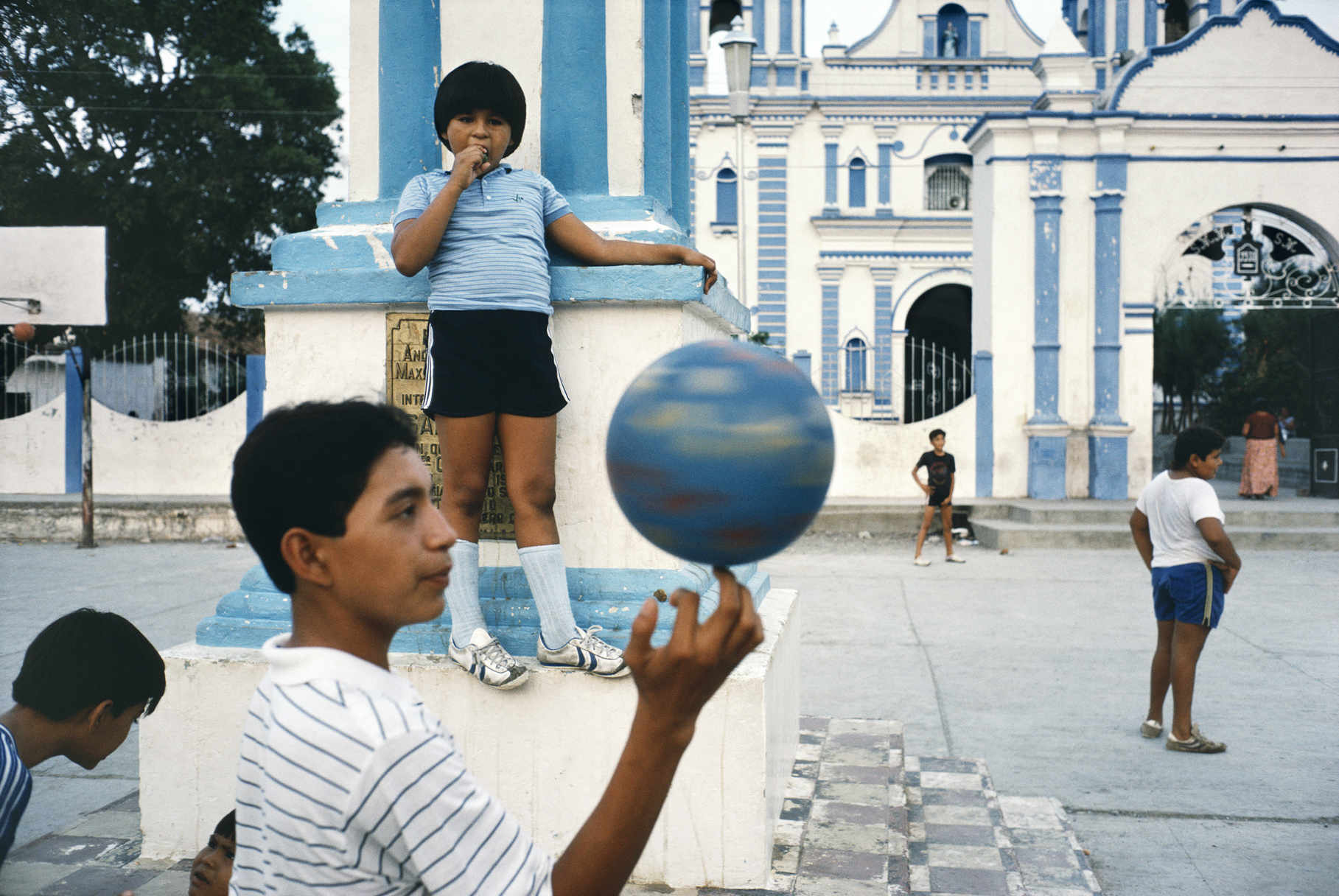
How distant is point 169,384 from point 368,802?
1500 centimetres

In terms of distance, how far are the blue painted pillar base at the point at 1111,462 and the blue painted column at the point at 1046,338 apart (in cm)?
42

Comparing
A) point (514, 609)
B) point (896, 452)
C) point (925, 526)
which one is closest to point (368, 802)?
point (514, 609)

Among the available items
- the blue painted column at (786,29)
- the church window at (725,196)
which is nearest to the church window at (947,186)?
the blue painted column at (786,29)

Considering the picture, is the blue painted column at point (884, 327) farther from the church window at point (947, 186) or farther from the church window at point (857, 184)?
the church window at point (947, 186)

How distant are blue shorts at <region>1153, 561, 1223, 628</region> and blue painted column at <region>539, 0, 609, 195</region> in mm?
3198

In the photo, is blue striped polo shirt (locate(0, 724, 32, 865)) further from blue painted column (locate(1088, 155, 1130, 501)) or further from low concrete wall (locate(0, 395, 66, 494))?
low concrete wall (locate(0, 395, 66, 494))

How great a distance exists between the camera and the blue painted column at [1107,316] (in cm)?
1406

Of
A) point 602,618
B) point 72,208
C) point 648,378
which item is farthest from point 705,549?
point 72,208

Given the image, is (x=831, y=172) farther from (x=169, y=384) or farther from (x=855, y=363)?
(x=169, y=384)

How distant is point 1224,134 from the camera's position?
1427 cm

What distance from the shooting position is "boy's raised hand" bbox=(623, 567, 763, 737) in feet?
3.75

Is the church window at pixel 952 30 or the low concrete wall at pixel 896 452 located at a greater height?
the church window at pixel 952 30

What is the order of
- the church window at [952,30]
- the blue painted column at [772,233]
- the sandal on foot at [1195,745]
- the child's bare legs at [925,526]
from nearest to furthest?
the sandal on foot at [1195,745]
the child's bare legs at [925,526]
the blue painted column at [772,233]
the church window at [952,30]

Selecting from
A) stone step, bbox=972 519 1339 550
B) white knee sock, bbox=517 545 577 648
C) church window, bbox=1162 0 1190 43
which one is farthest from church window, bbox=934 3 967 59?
white knee sock, bbox=517 545 577 648
